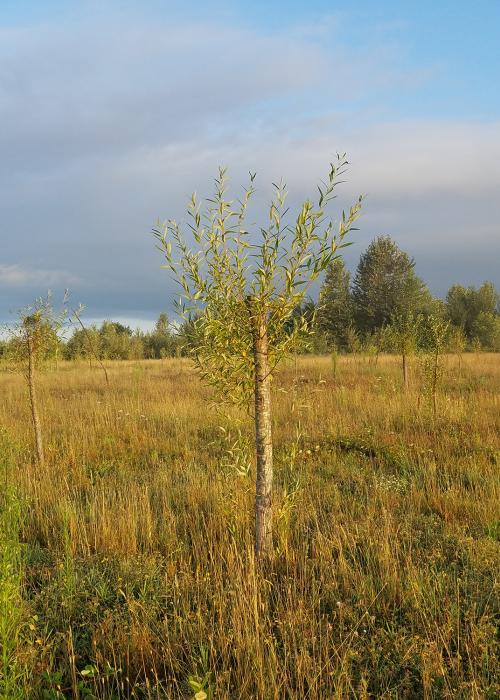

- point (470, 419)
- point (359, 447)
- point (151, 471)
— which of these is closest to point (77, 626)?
point (151, 471)

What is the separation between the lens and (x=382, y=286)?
48.0m

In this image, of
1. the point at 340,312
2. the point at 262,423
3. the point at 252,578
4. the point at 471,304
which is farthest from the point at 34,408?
the point at 471,304

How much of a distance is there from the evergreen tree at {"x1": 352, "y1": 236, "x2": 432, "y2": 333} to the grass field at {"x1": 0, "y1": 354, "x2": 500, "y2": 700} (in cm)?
3973

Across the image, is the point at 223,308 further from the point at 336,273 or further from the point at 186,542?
the point at 336,273

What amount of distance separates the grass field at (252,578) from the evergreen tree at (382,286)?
130 ft

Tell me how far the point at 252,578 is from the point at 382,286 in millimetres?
46430

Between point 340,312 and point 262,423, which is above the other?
point 340,312

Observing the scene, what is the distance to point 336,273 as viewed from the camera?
4769 cm

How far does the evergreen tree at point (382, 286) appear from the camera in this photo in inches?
1832

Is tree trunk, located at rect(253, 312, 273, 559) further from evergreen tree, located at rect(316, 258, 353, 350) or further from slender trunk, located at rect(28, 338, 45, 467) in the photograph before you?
evergreen tree, located at rect(316, 258, 353, 350)

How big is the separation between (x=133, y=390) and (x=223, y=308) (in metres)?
13.6

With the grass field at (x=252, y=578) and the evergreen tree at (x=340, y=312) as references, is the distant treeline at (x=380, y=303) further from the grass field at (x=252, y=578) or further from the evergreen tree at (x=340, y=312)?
the grass field at (x=252, y=578)

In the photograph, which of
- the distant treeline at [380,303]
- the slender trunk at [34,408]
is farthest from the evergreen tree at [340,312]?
the slender trunk at [34,408]

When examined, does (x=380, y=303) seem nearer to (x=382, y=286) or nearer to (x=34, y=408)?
(x=382, y=286)
